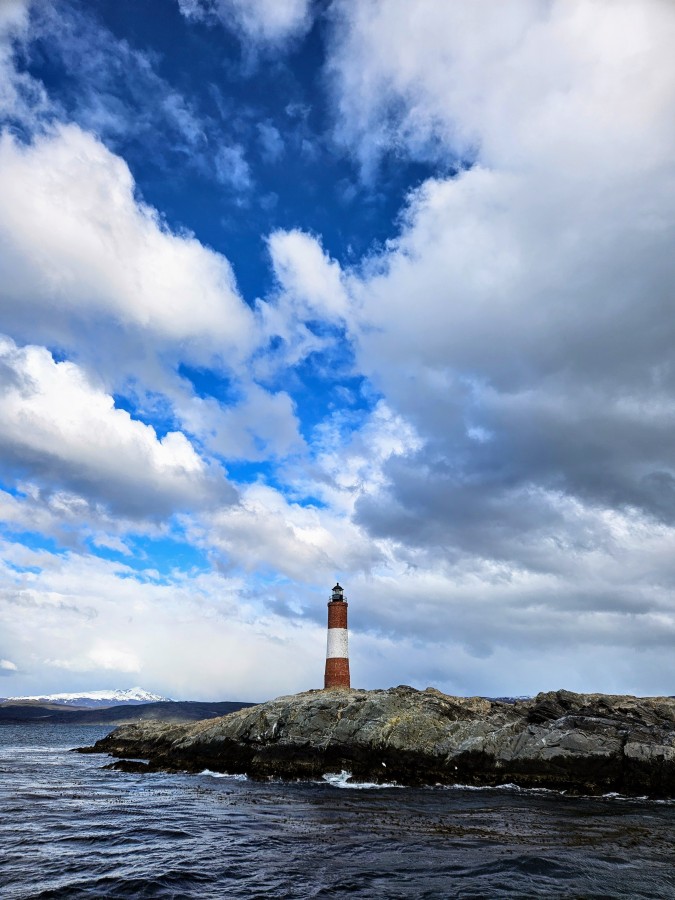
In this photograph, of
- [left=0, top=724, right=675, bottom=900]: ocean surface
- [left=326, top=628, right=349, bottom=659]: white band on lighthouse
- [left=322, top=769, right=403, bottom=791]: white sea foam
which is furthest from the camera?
[left=326, top=628, right=349, bottom=659]: white band on lighthouse

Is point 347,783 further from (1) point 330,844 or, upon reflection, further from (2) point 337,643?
(1) point 330,844

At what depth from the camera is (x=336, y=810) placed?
91.5 feet

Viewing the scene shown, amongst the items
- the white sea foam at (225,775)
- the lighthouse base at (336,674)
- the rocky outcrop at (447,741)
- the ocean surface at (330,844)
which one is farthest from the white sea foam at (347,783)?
the lighthouse base at (336,674)

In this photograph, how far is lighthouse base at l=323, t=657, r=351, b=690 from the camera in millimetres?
57719

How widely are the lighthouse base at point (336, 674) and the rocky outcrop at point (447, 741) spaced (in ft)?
19.0

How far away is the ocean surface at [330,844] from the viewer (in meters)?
15.6

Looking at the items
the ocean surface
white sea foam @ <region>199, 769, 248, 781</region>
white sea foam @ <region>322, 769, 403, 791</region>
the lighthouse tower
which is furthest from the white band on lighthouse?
the ocean surface

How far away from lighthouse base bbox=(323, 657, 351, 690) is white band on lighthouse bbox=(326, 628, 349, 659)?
2.01ft

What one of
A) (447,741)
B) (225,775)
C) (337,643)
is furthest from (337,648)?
(447,741)

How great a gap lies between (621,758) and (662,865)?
20.4 m

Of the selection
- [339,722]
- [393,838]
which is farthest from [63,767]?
[393,838]

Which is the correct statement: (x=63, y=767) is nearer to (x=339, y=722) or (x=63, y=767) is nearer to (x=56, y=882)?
(x=339, y=722)

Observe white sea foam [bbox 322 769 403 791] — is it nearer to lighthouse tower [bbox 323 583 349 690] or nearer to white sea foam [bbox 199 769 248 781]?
white sea foam [bbox 199 769 248 781]

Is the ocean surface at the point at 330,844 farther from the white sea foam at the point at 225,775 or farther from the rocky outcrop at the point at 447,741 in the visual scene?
the white sea foam at the point at 225,775
